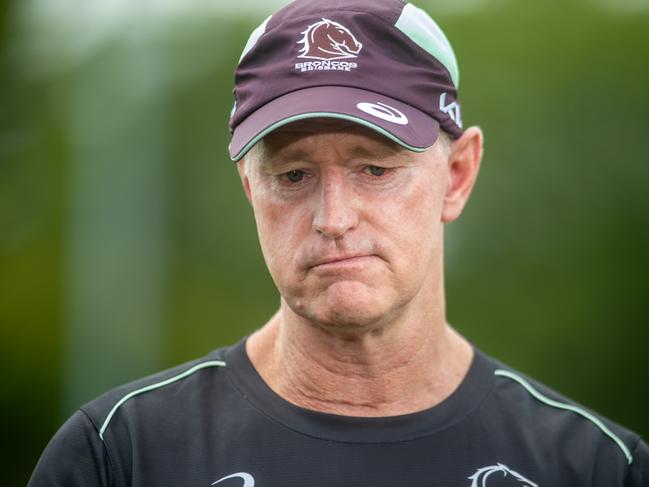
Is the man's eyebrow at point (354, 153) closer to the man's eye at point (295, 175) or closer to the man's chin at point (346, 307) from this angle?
the man's eye at point (295, 175)

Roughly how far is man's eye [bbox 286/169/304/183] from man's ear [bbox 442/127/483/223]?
0.49m

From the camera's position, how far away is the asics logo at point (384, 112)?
234 cm

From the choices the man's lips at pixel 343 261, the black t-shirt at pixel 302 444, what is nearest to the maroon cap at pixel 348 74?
the man's lips at pixel 343 261

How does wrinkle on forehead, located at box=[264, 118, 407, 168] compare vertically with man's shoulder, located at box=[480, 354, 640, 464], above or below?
above

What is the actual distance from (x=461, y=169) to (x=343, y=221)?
600 mm

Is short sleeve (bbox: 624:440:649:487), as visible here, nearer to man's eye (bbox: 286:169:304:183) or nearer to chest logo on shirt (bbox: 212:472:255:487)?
chest logo on shirt (bbox: 212:472:255:487)

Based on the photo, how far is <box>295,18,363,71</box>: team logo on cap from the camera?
7.93 ft

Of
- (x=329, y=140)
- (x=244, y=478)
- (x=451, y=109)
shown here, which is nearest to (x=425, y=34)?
(x=451, y=109)

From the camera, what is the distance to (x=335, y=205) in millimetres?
2340

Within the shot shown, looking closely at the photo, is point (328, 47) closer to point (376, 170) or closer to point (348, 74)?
point (348, 74)

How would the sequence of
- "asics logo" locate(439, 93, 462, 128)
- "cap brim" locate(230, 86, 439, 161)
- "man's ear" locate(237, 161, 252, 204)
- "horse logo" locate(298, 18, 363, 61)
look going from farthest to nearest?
1. "man's ear" locate(237, 161, 252, 204)
2. "asics logo" locate(439, 93, 462, 128)
3. "horse logo" locate(298, 18, 363, 61)
4. "cap brim" locate(230, 86, 439, 161)

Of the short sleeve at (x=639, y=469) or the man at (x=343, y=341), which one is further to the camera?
the short sleeve at (x=639, y=469)

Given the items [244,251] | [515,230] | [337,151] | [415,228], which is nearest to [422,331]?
[415,228]

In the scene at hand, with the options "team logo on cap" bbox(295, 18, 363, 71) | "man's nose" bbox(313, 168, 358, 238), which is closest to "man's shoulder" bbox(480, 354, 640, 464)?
"man's nose" bbox(313, 168, 358, 238)
